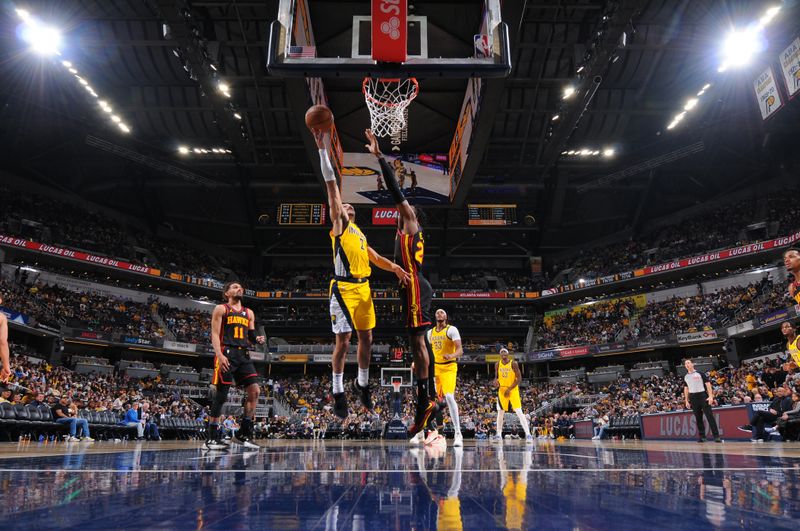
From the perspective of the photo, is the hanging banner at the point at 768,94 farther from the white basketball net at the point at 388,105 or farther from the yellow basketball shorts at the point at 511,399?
the yellow basketball shorts at the point at 511,399

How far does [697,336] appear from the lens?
26.7 m

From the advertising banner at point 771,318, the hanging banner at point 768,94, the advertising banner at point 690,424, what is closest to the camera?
the advertising banner at point 690,424

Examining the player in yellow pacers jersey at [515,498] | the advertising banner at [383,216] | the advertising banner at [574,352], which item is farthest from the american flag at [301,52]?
the advertising banner at [574,352]

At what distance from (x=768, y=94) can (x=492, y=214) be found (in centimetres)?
1462

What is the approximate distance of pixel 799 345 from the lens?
8.18 metres

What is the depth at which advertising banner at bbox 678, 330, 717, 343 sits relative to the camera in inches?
1021

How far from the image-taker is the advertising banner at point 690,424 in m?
10.9

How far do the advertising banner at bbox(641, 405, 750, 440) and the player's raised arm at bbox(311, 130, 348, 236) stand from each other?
10132 mm

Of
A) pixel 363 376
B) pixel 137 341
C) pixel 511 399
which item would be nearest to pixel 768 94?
pixel 511 399

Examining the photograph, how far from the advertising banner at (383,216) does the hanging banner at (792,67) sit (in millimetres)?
14598

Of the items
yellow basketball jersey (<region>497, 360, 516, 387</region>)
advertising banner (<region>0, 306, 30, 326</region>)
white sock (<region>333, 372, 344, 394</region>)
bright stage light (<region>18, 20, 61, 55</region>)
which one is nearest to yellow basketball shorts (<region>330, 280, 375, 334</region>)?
white sock (<region>333, 372, 344, 394</region>)

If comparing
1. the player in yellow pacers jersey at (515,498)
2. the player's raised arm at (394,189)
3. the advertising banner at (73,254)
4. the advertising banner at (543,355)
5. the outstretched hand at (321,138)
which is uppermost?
the advertising banner at (73,254)

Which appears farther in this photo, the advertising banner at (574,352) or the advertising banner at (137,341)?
the advertising banner at (574,352)

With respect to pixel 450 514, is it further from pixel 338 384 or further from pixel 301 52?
pixel 301 52
